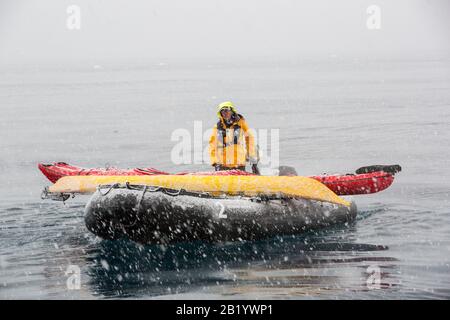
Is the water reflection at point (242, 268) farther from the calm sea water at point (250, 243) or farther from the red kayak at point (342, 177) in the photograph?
the red kayak at point (342, 177)

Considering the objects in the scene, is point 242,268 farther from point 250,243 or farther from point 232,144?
point 232,144

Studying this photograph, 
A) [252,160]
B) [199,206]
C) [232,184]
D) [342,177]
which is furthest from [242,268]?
[342,177]

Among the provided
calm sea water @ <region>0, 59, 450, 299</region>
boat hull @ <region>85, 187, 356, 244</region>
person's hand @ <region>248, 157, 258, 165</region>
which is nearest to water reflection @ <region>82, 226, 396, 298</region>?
calm sea water @ <region>0, 59, 450, 299</region>

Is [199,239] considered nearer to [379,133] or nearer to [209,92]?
[379,133]

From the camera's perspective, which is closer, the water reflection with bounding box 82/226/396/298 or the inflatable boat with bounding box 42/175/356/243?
the water reflection with bounding box 82/226/396/298

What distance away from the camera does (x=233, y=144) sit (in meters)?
13.4

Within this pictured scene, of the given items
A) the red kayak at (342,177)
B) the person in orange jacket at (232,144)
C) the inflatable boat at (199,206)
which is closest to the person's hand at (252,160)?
the person in orange jacket at (232,144)

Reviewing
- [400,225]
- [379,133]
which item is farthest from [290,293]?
[379,133]

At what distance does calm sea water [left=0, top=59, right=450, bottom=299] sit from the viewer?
10.0 m

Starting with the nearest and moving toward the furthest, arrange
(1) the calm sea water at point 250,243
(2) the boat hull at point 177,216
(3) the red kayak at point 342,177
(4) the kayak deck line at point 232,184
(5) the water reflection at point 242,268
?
(5) the water reflection at point 242,268
(1) the calm sea water at point 250,243
(2) the boat hull at point 177,216
(4) the kayak deck line at point 232,184
(3) the red kayak at point 342,177

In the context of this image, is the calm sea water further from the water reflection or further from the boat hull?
the boat hull

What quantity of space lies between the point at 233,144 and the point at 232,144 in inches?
0.6

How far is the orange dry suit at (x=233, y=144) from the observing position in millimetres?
13445

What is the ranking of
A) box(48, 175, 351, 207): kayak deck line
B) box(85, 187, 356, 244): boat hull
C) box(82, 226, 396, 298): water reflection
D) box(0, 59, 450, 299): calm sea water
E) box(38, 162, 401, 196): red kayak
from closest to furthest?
1. box(82, 226, 396, 298): water reflection
2. box(0, 59, 450, 299): calm sea water
3. box(85, 187, 356, 244): boat hull
4. box(48, 175, 351, 207): kayak deck line
5. box(38, 162, 401, 196): red kayak
